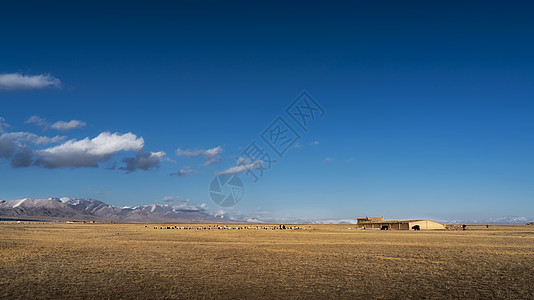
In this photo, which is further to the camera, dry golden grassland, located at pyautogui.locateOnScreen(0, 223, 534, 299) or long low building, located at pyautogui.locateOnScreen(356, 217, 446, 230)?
long low building, located at pyautogui.locateOnScreen(356, 217, 446, 230)

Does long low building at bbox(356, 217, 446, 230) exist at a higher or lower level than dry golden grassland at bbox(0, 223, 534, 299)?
higher

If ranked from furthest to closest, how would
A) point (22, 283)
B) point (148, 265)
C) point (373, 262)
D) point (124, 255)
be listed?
point (124, 255), point (373, 262), point (148, 265), point (22, 283)

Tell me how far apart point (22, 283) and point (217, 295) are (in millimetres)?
8035

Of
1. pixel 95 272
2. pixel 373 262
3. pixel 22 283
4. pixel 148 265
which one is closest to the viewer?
pixel 22 283

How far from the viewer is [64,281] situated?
1617cm

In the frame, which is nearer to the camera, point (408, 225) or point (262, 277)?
point (262, 277)

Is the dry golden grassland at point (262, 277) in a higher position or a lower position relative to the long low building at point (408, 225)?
lower

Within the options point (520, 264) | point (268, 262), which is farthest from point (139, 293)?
point (520, 264)

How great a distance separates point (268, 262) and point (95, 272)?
363 inches

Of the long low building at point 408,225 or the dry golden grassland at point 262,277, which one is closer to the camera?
the dry golden grassland at point 262,277

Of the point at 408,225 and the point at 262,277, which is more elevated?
the point at 408,225

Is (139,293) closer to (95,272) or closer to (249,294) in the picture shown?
(249,294)

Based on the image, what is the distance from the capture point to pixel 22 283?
51.1 ft

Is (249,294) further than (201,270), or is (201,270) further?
(201,270)
